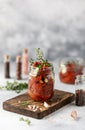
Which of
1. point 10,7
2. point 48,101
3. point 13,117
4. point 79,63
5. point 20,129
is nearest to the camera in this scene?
point 20,129

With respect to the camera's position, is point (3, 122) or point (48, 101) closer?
point (3, 122)

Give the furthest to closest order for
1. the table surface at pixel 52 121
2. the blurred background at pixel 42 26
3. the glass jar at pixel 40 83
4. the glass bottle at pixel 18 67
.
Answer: the blurred background at pixel 42 26 → the glass bottle at pixel 18 67 → the glass jar at pixel 40 83 → the table surface at pixel 52 121

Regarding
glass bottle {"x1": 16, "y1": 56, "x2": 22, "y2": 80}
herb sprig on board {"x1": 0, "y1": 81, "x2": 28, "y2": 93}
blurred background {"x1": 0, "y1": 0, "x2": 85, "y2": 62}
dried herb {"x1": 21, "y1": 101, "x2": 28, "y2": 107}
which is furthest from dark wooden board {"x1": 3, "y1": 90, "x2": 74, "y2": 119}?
blurred background {"x1": 0, "y1": 0, "x2": 85, "y2": 62}

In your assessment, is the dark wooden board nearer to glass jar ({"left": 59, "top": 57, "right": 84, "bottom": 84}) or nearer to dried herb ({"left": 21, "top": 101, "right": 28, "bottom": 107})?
dried herb ({"left": 21, "top": 101, "right": 28, "bottom": 107})

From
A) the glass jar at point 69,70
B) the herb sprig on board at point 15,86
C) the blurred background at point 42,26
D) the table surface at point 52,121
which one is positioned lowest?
the table surface at point 52,121

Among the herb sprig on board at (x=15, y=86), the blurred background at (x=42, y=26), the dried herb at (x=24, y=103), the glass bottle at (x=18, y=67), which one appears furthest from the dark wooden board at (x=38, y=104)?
the blurred background at (x=42, y=26)

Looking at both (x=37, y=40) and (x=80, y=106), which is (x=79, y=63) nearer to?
(x=80, y=106)

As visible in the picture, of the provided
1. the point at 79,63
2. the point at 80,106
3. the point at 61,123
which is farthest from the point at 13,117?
the point at 79,63

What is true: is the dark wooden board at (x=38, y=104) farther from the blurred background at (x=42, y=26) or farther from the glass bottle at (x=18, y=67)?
the blurred background at (x=42, y=26)
